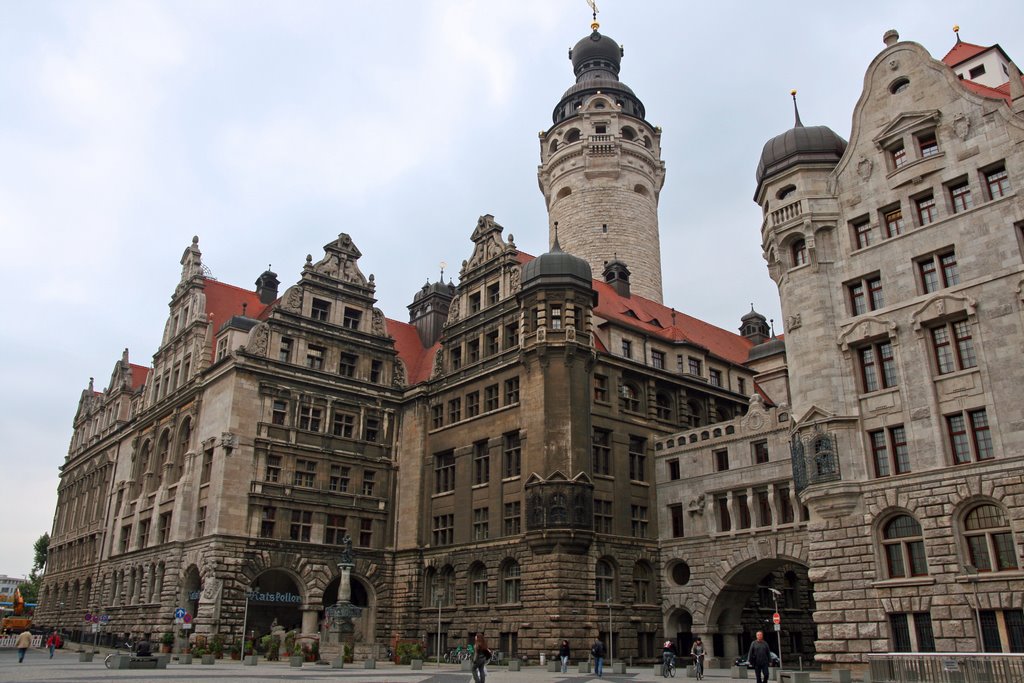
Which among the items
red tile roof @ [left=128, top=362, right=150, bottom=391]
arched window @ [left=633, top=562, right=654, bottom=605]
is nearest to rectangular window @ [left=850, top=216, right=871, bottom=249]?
arched window @ [left=633, top=562, right=654, bottom=605]

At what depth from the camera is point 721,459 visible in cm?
4316

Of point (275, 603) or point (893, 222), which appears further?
point (275, 603)

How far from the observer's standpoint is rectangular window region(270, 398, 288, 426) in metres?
47.5

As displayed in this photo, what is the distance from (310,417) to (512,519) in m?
14.4

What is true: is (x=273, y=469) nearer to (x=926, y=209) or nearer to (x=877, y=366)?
(x=877, y=366)

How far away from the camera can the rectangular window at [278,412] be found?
47525mm

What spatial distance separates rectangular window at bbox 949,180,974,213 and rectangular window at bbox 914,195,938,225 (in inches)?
26.1

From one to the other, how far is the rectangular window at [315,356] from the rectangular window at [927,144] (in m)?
34.7

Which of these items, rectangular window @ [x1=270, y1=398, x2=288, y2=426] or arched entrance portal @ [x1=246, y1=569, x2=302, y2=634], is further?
rectangular window @ [x1=270, y1=398, x2=288, y2=426]

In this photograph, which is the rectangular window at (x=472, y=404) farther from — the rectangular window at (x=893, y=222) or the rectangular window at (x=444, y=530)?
the rectangular window at (x=893, y=222)

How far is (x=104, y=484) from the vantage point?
64938 mm

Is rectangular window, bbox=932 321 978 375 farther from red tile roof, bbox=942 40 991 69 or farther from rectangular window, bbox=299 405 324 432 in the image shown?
rectangular window, bbox=299 405 324 432

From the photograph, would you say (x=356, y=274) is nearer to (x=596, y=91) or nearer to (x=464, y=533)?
(x=464, y=533)

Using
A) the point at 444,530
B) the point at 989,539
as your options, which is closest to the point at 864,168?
the point at 989,539
